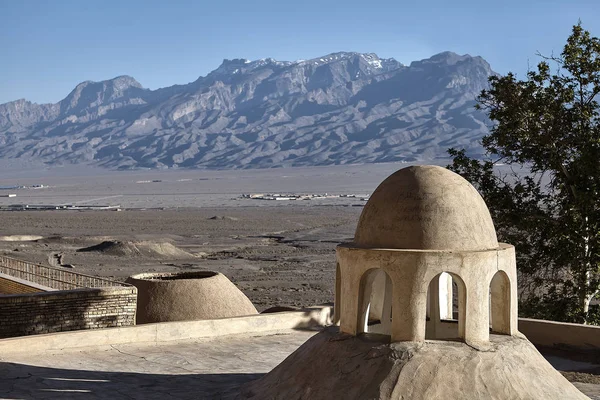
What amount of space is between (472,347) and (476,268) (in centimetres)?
105

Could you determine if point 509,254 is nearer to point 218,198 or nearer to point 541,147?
point 541,147

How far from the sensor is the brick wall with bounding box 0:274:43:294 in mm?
21766

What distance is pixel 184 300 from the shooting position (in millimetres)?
18578

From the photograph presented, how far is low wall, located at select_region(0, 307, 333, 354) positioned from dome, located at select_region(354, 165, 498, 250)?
6.16 meters

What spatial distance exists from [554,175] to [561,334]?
5426 millimetres

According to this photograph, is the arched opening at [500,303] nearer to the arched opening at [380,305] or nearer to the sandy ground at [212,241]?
the arched opening at [380,305]

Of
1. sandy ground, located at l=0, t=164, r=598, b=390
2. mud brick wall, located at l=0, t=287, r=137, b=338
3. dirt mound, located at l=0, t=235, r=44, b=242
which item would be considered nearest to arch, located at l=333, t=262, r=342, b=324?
sandy ground, located at l=0, t=164, r=598, b=390

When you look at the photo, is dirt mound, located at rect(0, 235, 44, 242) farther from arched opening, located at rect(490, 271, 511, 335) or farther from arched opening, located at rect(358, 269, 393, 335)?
arched opening, located at rect(490, 271, 511, 335)

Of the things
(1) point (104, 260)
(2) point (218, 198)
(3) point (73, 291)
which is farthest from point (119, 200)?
(3) point (73, 291)

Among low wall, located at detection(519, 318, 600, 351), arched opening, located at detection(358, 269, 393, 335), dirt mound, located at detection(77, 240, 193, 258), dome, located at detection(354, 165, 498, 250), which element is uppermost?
dome, located at detection(354, 165, 498, 250)

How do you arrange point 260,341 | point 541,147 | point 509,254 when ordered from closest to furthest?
point 509,254, point 260,341, point 541,147

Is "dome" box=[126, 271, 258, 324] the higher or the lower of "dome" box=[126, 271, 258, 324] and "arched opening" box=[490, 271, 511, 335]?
the lower

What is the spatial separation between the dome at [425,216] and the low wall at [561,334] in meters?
4.87

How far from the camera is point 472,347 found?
1111cm
